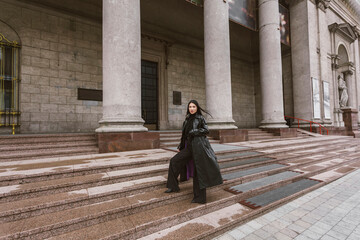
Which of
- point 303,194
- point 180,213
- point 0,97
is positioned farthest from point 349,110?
point 0,97

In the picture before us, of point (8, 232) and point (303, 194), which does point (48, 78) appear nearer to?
point (8, 232)

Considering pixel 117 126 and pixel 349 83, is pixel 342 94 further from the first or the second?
pixel 117 126

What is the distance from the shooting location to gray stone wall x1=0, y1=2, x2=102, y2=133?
8.66 metres

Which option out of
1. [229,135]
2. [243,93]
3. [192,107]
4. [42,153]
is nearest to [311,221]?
[192,107]

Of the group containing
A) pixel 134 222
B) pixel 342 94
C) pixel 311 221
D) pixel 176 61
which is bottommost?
pixel 311 221

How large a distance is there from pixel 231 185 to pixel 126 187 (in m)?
2.18

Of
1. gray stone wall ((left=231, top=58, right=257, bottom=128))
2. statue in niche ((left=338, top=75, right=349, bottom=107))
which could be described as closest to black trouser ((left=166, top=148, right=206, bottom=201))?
gray stone wall ((left=231, top=58, right=257, bottom=128))

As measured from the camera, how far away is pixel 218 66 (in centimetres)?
845

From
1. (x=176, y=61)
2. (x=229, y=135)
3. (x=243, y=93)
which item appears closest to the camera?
(x=229, y=135)

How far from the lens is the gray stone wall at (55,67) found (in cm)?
866

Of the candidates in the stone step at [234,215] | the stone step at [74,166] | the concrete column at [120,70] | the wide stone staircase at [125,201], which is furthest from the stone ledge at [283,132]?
the concrete column at [120,70]

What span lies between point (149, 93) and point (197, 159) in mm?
10490

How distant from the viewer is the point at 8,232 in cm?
211

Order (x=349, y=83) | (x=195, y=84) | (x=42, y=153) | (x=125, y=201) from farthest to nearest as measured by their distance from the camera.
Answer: (x=349, y=83), (x=195, y=84), (x=42, y=153), (x=125, y=201)
